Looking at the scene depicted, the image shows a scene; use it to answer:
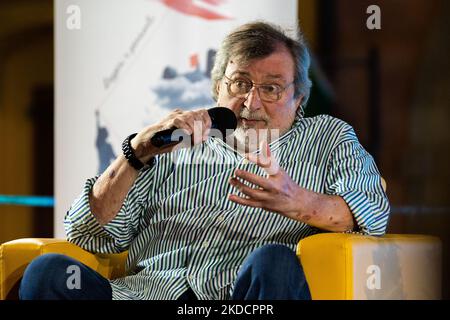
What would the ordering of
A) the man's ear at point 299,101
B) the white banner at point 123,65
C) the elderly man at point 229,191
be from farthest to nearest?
the white banner at point 123,65 < the man's ear at point 299,101 < the elderly man at point 229,191

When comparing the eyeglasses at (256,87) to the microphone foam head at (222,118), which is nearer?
the microphone foam head at (222,118)

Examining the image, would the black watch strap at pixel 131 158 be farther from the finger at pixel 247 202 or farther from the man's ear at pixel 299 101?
the man's ear at pixel 299 101

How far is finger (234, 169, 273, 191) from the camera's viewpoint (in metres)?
1.58

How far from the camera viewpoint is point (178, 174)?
6.29 feet

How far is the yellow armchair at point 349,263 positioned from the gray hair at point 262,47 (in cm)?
50

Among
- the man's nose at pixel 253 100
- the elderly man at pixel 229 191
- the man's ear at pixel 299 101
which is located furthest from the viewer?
the man's ear at pixel 299 101

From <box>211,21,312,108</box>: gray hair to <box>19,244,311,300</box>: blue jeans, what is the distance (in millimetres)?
623

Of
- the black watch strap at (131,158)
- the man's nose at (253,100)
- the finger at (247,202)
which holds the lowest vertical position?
the finger at (247,202)

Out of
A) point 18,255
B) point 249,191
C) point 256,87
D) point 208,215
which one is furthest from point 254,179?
point 18,255

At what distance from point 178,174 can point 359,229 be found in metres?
0.49

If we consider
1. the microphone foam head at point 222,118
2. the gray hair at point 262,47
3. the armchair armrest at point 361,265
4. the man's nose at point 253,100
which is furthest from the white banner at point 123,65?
the armchair armrest at point 361,265

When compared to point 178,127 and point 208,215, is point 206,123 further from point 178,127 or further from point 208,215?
point 208,215

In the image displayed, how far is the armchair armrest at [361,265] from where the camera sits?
64.4 inches
